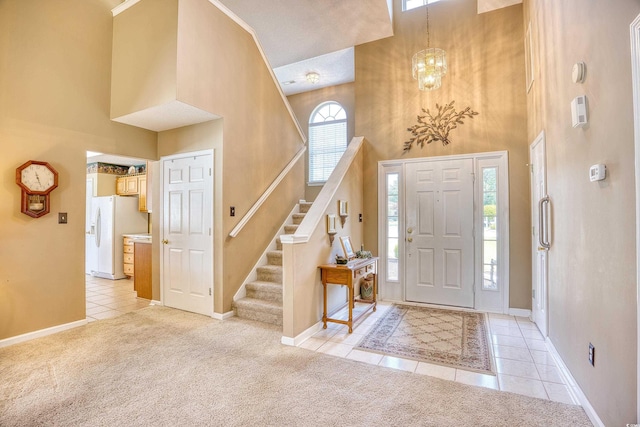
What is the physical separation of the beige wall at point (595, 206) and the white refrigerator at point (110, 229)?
733 cm

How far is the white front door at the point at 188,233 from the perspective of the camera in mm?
4020

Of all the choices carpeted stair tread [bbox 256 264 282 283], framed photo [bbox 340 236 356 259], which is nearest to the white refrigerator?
carpeted stair tread [bbox 256 264 282 283]

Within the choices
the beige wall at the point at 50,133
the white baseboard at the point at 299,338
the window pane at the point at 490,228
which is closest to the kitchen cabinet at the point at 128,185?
the beige wall at the point at 50,133

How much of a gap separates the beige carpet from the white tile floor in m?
0.13

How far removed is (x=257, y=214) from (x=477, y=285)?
3.22m

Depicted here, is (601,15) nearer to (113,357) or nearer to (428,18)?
(428,18)

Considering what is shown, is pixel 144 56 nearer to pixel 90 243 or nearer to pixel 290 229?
pixel 290 229

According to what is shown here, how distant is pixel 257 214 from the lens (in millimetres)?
4426

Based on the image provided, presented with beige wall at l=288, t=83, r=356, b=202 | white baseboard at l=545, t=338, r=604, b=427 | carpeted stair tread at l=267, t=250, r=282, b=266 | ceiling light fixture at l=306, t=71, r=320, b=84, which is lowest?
white baseboard at l=545, t=338, r=604, b=427

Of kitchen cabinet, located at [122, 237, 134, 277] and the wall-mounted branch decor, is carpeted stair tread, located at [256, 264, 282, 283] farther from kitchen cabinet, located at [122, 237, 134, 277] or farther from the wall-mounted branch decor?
kitchen cabinet, located at [122, 237, 134, 277]

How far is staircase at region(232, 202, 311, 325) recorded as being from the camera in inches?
148

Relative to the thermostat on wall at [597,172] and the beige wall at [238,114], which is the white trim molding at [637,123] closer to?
the thermostat on wall at [597,172]

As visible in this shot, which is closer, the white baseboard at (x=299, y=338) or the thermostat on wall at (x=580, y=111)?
the thermostat on wall at (x=580, y=111)

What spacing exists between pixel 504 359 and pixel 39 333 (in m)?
4.70
